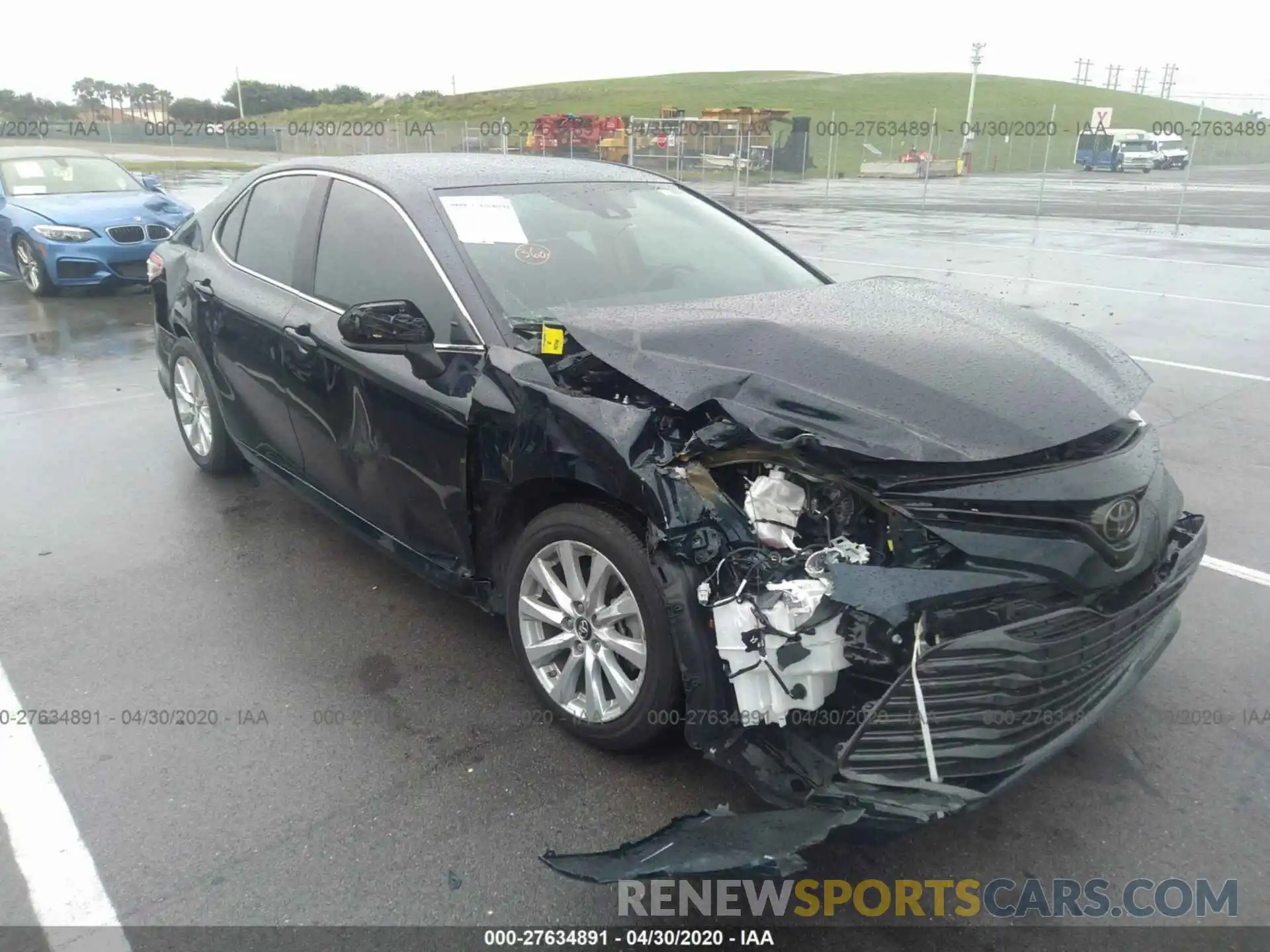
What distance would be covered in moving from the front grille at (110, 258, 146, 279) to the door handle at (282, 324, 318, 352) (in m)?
7.91

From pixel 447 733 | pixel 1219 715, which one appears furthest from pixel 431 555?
pixel 1219 715

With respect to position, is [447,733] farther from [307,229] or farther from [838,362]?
[307,229]

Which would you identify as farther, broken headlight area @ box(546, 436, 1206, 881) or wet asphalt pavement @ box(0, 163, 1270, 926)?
wet asphalt pavement @ box(0, 163, 1270, 926)

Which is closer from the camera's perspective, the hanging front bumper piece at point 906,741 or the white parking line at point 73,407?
the hanging front bumper piece at point 906,741

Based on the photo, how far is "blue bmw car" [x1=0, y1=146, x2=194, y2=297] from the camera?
406 inches

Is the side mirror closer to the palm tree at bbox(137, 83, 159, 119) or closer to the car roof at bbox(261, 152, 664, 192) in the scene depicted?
the car roof at bbox(261, 152, 664, 192)

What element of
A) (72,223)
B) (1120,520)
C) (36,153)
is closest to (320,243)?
(1120,520)

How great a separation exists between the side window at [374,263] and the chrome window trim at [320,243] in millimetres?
15

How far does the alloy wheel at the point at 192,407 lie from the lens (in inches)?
200

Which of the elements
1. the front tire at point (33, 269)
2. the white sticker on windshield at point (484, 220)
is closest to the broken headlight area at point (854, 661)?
the white sticker on windshield at point (484, 220)

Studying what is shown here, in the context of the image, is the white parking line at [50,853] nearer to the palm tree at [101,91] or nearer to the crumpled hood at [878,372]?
the crumpled hood at [878,372]

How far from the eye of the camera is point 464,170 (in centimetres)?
396

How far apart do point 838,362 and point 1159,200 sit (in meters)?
27.9

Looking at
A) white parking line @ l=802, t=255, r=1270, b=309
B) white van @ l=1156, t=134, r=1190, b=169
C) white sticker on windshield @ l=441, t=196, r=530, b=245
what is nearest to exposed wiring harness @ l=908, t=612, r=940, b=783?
white sticker on windshield @ l=441, t=196, r=530, b=245
